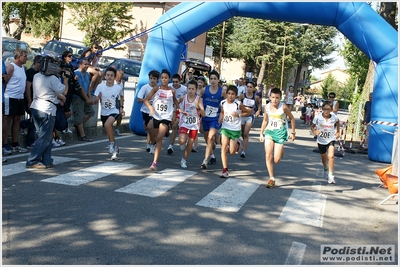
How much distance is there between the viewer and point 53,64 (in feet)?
27.6

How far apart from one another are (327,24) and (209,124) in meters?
4.90

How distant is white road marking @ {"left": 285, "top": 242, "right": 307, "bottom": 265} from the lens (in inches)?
200

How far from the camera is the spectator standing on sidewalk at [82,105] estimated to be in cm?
1224

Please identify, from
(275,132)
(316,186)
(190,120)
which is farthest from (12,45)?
(316,186)

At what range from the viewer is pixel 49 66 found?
834 centimetres

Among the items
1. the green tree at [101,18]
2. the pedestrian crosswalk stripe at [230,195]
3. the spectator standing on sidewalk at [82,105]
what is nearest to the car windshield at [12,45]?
the spectator standing on sidewalk at [82,105]

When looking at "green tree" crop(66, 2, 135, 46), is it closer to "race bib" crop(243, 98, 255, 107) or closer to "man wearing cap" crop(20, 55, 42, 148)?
"race bib" crop(243, 98, 255, 107)

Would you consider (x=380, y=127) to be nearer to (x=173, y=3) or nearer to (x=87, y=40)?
(x=87, y=40)

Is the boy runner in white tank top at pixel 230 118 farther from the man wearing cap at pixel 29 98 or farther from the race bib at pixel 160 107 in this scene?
the man wearing cap at pixel 29 98

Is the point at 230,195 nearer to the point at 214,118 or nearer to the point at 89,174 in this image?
the point at 89,174

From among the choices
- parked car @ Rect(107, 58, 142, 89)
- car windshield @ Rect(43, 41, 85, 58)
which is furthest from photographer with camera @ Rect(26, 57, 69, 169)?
car windshield @ Rect(43, 41, 85, 58)

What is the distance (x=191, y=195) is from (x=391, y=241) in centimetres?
275

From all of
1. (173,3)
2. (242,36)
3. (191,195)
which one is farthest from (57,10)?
(191,195)

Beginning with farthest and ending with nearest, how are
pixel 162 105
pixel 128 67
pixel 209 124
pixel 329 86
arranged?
1. pixel 329 86
2. pixel 128 67
3. pixel 209 124
4. pixel 162 105
